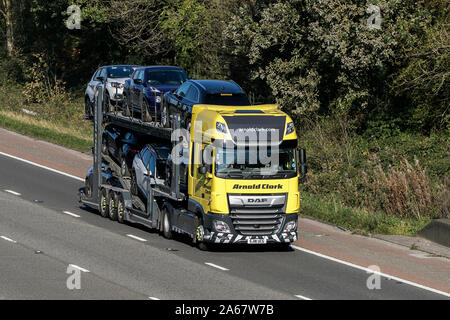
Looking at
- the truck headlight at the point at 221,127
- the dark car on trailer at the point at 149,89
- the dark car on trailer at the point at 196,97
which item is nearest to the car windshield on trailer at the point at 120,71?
the dark car on trailer at the point at 149,89

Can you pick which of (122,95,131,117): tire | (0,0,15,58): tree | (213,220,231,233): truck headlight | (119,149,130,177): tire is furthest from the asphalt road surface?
(0,0,15,58): tree

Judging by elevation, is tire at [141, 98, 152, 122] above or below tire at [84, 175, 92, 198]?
above

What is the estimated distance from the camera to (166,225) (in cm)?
2314

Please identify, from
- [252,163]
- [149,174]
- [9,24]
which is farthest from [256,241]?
[9,24]

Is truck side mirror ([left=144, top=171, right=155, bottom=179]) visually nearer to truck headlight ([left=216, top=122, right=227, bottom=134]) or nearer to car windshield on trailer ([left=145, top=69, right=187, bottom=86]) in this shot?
truck headlight ([left=216, top=122, right=227, bottom=134])

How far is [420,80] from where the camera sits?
33.1 metres

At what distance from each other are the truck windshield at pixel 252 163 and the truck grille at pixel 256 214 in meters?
0.49

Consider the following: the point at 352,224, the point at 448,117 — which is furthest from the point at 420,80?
the point at 352,224

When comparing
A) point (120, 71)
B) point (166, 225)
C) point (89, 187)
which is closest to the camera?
point (166, 225)

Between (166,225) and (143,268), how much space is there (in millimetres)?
3465

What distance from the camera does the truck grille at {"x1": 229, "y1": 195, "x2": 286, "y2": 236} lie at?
2095cm

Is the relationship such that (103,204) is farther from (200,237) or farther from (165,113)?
(200,237)

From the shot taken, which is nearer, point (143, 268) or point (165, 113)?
point (143, 268)

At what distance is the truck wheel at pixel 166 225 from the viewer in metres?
23.0
